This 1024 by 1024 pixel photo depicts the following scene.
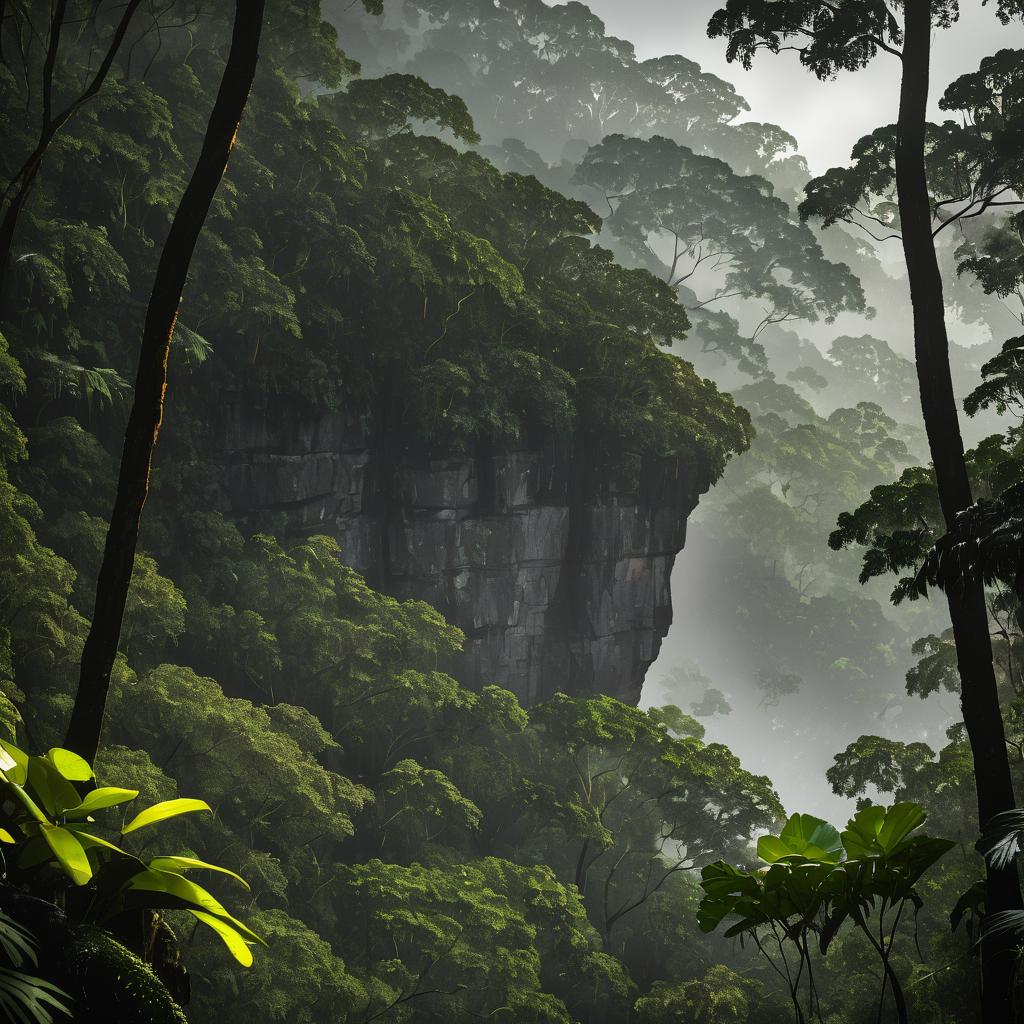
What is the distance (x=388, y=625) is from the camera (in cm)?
1469

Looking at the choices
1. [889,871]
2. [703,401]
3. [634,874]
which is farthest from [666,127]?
[889,871]

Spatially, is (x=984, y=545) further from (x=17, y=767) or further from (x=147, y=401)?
(x=17, y=767)

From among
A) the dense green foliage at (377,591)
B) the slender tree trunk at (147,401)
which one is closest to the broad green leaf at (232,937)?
the dense green foliage at (377,591)

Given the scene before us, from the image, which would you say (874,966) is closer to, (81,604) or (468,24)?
(81,604)

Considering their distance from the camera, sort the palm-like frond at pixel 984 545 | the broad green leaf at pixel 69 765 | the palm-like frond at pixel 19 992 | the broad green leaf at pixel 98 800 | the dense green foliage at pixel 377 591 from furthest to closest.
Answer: the dense green foliage at pixel 377 591, the palm-like frond at pixel 984 545, the broad green leaf at pixel 69 765, the broad green leaf at pixel 98 800, the palm-like frond at pixel 19 992

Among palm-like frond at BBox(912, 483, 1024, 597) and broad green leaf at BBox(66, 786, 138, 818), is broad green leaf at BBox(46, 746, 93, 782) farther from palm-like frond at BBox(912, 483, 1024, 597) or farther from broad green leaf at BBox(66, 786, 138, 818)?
palm-like frond at BBox(912, 483, 1024, 597)

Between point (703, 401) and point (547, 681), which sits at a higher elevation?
point (703, 401)

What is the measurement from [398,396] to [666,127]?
35465mm

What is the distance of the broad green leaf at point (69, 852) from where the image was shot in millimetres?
2654

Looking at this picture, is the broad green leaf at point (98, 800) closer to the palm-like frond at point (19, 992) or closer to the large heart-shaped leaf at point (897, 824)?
the palm-like frond at point (19, 992)

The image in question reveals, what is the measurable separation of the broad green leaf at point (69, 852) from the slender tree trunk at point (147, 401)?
0.91 meters

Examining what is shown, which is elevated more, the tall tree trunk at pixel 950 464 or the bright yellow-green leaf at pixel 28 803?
the tall tree trunk at pixel 950 464

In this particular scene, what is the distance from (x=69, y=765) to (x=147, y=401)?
147 cm

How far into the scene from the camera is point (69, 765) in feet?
10.1
